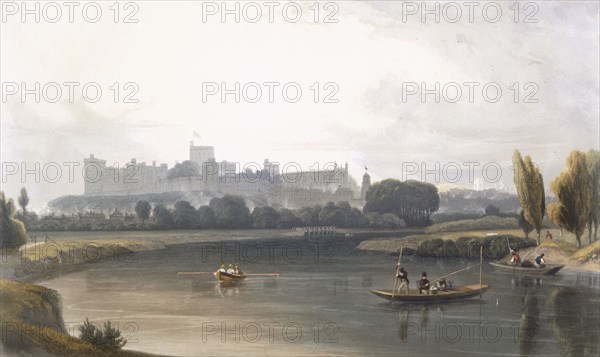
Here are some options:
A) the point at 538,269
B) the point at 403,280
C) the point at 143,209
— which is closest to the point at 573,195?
the point at 538,269

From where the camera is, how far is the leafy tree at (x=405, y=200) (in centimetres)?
943

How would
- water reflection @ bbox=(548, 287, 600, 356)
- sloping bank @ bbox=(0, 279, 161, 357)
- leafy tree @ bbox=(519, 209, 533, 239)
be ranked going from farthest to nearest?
leafy tree @ bbox=(519, 209, 533, 239) → water reflection @ bbox=(548, 287, 600, 356) → sloping bank @ bbox=(0, 279, 161, 357)

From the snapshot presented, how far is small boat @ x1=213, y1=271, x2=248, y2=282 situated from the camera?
9250 millimetres

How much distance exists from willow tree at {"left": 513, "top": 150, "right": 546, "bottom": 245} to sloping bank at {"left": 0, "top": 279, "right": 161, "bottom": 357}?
5073mm

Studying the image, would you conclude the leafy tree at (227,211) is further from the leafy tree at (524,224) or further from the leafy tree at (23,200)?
the leafy tree at (524,224)

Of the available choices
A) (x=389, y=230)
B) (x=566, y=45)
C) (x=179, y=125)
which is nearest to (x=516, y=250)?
(x=389, y=230)

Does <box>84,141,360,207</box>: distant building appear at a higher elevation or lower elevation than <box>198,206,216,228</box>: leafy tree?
higher

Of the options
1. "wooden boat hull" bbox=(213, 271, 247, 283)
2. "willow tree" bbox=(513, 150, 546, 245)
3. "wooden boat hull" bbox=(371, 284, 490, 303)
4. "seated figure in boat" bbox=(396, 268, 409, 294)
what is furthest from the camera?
"willow tree" bbox=(513, 150, 546, 245)

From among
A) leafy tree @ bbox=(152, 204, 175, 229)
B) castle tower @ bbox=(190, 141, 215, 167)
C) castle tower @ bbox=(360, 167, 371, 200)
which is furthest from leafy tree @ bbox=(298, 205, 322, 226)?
leafy tree @ bbox=(152, 204, 175, 229)

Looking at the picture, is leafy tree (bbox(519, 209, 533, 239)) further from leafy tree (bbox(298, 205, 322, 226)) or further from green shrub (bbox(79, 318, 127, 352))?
green shrub (bbox(79, 318, 127, 352))

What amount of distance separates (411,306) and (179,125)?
365 centimetres

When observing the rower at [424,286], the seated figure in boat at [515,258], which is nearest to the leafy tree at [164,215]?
the rower at [424,286]

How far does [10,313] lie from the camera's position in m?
8.81

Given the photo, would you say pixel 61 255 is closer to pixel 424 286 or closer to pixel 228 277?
pixel 228 277
